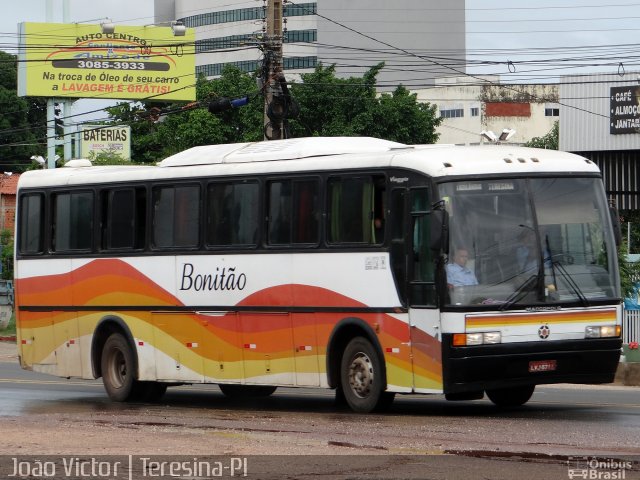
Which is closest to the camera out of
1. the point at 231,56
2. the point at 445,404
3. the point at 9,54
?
the point at 445,404

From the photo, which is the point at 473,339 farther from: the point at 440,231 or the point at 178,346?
the point at 178,346

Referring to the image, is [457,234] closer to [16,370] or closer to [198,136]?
[16,370]

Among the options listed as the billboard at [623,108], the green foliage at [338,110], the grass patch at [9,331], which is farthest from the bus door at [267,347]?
the green foliage at [338,110]

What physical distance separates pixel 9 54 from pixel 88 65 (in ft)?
145

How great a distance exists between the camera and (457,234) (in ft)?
53.1

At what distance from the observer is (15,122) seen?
118812 mm

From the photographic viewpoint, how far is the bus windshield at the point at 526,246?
634 inches

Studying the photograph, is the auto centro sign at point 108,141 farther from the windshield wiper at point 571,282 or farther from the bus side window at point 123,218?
the windshield wiper at point 571,282

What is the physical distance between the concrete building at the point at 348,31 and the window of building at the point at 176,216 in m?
110

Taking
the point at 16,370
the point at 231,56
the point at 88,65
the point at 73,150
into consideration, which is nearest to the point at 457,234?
the point at 16,370

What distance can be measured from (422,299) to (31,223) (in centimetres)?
849

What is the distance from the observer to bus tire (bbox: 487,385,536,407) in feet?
58.8

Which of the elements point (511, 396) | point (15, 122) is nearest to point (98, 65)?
point (15, 122)

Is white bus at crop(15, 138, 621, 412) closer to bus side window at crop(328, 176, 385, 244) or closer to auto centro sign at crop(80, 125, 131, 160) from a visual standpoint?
bus side window at crop(328, 176, 385, 244)
